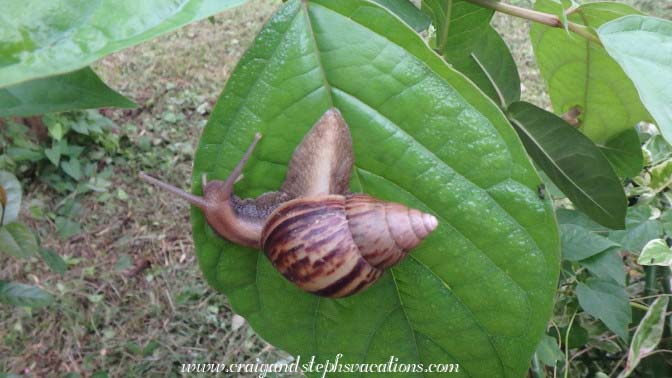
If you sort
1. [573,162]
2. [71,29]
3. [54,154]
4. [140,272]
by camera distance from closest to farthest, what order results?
[71,29] → [573,162] → [140,272] → [54,154]

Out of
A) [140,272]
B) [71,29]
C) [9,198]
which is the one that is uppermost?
[71,29]

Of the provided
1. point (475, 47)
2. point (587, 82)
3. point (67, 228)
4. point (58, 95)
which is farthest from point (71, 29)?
point (67, 228)

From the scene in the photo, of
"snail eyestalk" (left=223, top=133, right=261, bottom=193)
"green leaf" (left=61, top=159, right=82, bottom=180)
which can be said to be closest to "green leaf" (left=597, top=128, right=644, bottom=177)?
"snail eyestalk" (left=223, top=133, right=261, bottom=193)

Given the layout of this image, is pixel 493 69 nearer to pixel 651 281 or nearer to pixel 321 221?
pixel 321 221

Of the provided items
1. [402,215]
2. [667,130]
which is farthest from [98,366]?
[667,130]

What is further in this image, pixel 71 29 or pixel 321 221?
pixel 321 221

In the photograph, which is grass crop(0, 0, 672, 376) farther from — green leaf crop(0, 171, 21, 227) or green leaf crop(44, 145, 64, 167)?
green leaf crop(0, 171, 21, 227)
